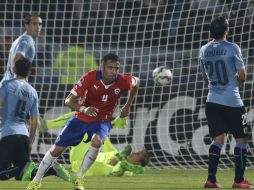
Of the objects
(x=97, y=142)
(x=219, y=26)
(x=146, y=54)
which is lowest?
(x=97, y=142)

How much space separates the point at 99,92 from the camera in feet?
31.1

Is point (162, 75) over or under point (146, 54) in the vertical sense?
under

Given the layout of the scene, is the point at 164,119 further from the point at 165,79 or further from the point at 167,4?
the point at 167,4

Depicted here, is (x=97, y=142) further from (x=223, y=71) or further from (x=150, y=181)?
(x=150, y=181)

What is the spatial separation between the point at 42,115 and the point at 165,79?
213 cm

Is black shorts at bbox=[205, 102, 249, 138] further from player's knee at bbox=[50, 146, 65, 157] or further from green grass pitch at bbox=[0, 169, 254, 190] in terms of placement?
player's knee at bbox=[50, 146, 65, 157]

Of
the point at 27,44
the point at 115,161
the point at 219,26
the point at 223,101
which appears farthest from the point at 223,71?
the point at 115,161

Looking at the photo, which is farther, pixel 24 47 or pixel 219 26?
pixel 24 47

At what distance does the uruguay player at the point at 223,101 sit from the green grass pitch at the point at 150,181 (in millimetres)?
274

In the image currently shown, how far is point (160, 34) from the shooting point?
1520 cm

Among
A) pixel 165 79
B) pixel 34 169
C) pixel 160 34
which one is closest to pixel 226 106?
pixel 34 169

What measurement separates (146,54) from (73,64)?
→ 1267 mm

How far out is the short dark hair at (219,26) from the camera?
31.1ft

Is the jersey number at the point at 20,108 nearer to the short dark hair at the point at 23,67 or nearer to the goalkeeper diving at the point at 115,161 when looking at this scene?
the short dark hair at the point at 23,67
